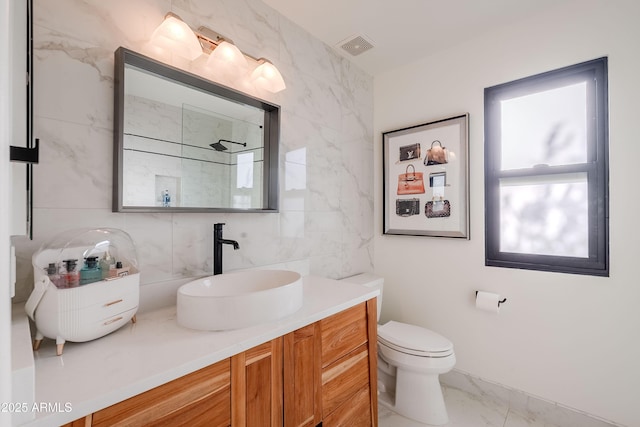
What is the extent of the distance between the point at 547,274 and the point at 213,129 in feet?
6.78

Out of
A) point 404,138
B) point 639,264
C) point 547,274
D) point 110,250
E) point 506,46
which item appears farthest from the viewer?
point 404,138

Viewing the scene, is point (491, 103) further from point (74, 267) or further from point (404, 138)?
point (74, 267)

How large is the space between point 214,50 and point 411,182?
5.23 feet

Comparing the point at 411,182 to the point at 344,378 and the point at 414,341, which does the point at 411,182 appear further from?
the point at 344,378

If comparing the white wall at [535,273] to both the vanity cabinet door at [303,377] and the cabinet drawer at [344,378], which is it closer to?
the cabinet drawer at [344,378]

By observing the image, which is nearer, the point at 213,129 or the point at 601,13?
the point at 213,129

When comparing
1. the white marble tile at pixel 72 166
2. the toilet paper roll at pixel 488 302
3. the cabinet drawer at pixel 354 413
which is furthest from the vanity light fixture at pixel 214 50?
the toilet paper roll at pixel 488 302

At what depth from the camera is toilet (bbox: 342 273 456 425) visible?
5.39 feet

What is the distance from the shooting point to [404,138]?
7.46 feet

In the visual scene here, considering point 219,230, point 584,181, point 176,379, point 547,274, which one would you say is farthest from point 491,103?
point 176,379

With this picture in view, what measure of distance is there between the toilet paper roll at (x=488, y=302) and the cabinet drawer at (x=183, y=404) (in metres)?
1.65

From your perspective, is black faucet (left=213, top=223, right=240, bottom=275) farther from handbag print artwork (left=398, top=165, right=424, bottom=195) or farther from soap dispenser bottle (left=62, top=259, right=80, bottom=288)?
handbag print artwork (left=398, top=165, right=424, bottom=195)

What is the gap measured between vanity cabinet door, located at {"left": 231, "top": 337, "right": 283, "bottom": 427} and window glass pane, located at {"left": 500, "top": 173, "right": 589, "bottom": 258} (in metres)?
1.67

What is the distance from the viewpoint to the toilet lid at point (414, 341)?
1.65 m
